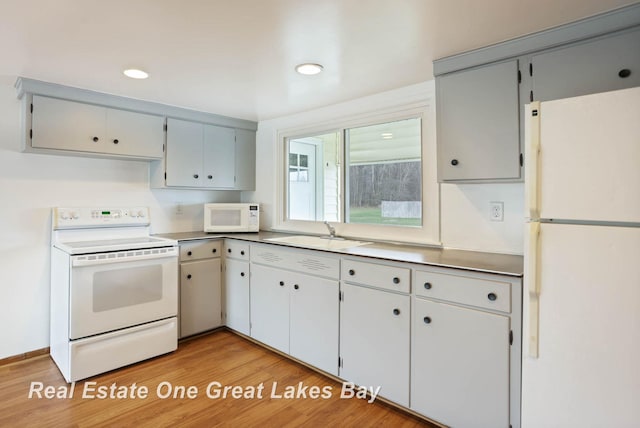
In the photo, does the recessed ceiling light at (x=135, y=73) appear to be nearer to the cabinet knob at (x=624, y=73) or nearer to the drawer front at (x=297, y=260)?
the drawer front at (x=297, y=260)

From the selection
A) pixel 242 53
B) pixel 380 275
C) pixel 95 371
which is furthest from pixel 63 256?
pixel 380 275

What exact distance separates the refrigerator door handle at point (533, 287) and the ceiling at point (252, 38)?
1.00 metres

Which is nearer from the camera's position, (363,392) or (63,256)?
(363,392)

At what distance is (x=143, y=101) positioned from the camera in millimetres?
2998

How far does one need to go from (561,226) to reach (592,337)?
0.42 m

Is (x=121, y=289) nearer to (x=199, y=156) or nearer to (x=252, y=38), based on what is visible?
(x=199, y=156)

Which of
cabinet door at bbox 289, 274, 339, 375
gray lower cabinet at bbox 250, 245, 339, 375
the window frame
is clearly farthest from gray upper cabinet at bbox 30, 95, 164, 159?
cabinet door at bbox 289, 274, 339, 375

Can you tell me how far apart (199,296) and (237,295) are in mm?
332

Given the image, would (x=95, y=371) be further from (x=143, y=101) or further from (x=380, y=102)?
(x=380, y=102)

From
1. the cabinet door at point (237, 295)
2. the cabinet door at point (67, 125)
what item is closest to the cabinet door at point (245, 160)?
the cabinet door at point (237, 295)

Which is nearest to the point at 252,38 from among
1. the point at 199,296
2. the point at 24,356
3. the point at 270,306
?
the point at 270,306

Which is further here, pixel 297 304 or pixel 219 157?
pixel 219 157

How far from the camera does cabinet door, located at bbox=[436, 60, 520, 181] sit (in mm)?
1934

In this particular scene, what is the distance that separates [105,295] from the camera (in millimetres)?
2498
